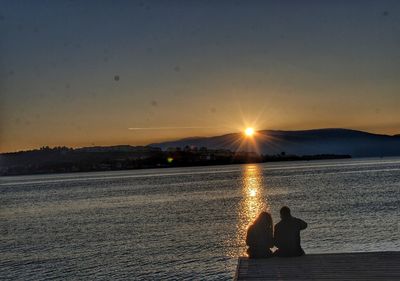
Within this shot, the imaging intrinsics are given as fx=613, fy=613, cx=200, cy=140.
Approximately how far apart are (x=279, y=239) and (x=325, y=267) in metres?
1.93

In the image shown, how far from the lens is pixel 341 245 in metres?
28.8

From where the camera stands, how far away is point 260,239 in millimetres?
15859

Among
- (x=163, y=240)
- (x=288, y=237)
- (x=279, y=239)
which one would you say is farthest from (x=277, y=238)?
(x=163, y=240)

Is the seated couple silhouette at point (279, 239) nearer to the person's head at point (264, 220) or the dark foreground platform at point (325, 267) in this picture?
the person's head at point (264, 220)

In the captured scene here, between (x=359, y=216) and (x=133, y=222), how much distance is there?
17.9 metres

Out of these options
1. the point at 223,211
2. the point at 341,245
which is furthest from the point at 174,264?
the point at 223,211

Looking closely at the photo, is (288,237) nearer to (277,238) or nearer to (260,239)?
(277,238)

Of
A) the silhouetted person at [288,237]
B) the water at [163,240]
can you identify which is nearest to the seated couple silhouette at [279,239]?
the silhouetted person at [288,237]

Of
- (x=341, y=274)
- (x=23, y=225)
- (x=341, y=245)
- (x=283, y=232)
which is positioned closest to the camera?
(x=341, y=274)

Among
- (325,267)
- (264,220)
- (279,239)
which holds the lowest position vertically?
(325,267)

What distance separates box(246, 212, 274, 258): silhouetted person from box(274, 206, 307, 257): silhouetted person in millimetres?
233

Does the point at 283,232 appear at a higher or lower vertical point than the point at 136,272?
higher

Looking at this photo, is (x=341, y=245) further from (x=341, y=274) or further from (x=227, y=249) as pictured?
(x=341, y=274)

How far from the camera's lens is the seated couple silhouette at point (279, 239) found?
15750 millimetres
